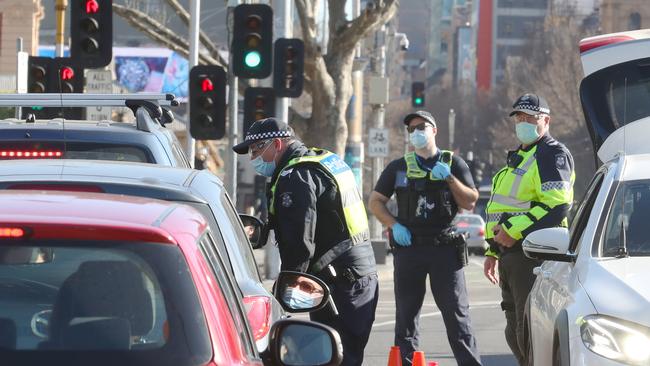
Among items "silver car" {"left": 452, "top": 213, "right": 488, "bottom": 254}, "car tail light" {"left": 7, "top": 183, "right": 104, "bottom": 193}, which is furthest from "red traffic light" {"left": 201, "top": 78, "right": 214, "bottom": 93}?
"silver car" {"left": 452, "top": 213, "right": 488, "bottom": 254}

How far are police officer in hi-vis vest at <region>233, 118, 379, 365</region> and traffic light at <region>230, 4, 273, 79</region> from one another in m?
10.6

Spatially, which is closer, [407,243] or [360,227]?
[360,227]

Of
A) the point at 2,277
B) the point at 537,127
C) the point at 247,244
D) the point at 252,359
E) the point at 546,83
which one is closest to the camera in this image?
the point at 2,277

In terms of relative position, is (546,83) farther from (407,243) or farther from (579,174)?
(407,243)

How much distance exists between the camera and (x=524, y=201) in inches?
392

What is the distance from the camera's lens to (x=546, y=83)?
283 feet

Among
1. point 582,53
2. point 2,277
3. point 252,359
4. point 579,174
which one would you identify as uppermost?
point 582,53

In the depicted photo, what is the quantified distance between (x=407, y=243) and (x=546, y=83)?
76892 mm

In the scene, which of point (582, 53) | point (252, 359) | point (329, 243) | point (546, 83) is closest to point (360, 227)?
point (329, 243)

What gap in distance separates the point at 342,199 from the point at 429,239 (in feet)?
5.95

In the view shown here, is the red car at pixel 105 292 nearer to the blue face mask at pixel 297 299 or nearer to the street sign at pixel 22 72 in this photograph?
the blue face mask at pixel 297 299

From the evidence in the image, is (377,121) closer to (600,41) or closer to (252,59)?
(252,59)

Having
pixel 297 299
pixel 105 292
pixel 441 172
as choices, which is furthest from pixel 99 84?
pixel 105 292

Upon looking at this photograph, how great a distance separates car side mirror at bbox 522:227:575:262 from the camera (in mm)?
7504
